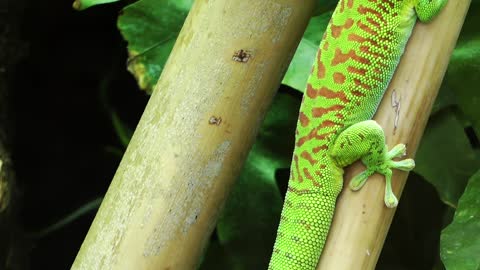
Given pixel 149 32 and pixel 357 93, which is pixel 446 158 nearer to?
pixel 357 93

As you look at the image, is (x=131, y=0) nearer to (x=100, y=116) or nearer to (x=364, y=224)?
(x=100, y=116)

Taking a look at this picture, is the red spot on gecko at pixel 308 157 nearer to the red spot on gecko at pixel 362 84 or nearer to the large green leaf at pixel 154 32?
the red spot on gecko at pixel 362 84

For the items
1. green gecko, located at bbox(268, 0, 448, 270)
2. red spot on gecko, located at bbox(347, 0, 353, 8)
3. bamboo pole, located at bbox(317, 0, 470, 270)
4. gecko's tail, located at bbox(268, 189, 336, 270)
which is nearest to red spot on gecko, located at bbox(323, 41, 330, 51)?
green gecko, located at bbox(268, 0, 448, 270)

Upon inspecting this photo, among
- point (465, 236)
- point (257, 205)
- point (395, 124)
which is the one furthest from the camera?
point (257, 205)

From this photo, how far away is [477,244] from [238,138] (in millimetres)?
630

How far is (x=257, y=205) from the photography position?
2023 mm

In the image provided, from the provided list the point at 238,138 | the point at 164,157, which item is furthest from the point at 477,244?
the point at 164,157

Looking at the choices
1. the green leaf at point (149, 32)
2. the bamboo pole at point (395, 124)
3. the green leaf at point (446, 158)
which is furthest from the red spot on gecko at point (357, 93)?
the green leaf at point (149, 32)

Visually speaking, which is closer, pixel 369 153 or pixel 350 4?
pixel 369 153

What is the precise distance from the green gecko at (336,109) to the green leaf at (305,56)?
350mm

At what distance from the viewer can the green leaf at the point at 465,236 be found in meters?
1.47

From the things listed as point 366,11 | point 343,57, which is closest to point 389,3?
point 366,11

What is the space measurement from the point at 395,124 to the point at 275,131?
2.75ft

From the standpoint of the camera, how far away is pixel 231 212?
200 centimetres
